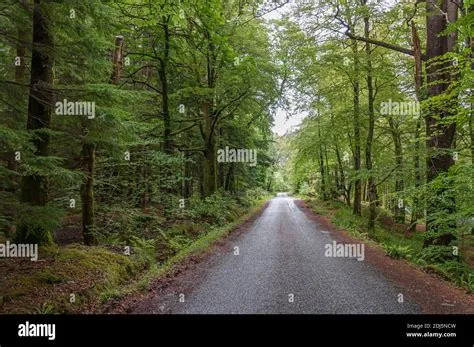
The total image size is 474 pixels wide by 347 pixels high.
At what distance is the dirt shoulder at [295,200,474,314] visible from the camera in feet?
18.3

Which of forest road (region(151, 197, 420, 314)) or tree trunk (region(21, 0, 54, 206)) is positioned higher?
tree trunk (region(21, 0, 54, 206))

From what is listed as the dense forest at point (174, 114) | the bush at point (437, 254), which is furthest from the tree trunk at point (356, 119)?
the bush at point (437, 254)

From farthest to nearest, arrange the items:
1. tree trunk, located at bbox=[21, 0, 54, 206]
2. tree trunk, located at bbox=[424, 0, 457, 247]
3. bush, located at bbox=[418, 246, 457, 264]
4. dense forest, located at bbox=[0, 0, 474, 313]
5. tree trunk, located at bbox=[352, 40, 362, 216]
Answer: tree trunk, located at bbox=[352, 40, 362, 216]
bush, located at bbox=[418, 246, 457, 264]
tree trunk, located at bbox=[424, 0, 457, 247]
tree trunk, located at bbox=[21, 0, 54, 206]
dense forest, located at bbox=[0, 0, 474, 313]

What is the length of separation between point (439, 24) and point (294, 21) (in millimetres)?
5723

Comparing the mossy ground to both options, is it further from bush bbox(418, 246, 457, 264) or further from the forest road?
bush bbox(418, 246, 457, 264)

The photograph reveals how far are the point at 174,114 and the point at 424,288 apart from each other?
14494mm

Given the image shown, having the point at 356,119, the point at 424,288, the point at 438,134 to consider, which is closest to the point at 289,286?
the point at 424,288

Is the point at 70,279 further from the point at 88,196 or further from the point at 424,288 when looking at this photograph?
the point at 424,288

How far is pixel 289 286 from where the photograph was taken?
6.75 metres

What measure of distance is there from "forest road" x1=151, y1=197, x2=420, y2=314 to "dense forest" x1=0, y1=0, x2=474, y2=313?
1726 millimetres

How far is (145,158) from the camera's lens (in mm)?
14086

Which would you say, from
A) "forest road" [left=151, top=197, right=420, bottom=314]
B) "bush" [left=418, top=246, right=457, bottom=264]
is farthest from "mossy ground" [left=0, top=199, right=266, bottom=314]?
"bush" [left=418, top=246, right=457, bottom=264]

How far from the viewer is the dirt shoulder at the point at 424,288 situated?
5.58 meters

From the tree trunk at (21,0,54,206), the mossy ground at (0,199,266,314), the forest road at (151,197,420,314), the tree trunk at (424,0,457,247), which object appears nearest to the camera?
the mossy ground at (0,199,266,314)
